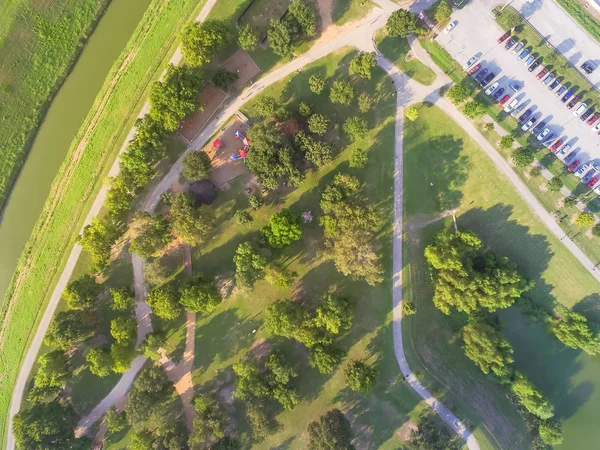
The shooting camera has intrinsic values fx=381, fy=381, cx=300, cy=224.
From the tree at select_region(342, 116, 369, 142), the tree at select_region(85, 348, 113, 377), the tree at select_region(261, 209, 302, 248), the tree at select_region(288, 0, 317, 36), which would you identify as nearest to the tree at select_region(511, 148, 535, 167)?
the tree at select_region(342, 116, 369, 142)

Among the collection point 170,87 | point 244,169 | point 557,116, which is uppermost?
point 170,87

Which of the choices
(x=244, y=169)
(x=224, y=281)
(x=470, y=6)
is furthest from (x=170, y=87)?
(x=470, y=6)

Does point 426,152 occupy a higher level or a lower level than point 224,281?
lower

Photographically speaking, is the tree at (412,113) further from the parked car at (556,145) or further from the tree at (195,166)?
the tree at (195,166)

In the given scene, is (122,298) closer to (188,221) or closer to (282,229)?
(188,221)

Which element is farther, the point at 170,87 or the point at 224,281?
the point at 224,281

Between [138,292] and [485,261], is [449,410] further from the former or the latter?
[138,292]
